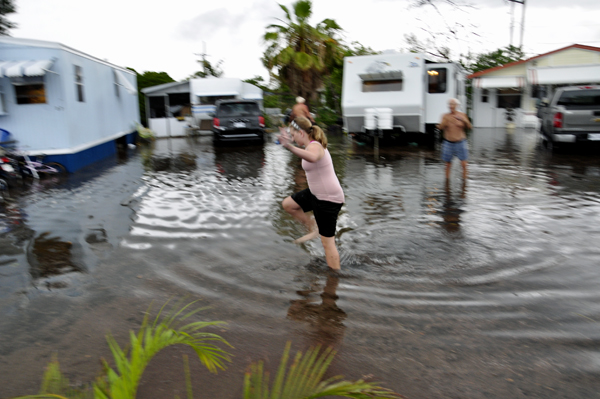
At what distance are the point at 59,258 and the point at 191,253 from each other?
1.47 m

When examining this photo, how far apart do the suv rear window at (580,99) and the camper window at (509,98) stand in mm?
13437

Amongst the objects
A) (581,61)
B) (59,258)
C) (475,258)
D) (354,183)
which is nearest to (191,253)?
(59,258)

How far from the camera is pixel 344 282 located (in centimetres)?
516

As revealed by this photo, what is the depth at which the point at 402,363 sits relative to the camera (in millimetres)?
3562

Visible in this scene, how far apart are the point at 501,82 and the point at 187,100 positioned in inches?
625

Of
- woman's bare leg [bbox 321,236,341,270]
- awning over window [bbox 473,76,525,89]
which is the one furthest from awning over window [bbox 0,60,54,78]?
awning over window [bbox 473,76,525,89]

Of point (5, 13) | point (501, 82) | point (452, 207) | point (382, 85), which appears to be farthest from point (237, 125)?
point (5, 13)

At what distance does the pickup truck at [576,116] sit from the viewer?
45.7 feet

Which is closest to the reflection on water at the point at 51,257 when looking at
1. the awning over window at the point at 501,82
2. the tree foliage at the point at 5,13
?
the awning over window at the point at 501,82

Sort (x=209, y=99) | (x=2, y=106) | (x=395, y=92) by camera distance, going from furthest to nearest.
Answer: (x=209, y=99) < (x=395, y=92) < (x=2, y=106)

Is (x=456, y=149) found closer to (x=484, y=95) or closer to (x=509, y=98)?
(x=484, y=95)

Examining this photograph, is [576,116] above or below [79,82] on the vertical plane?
below

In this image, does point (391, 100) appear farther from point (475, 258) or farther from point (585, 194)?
point (475, 258)

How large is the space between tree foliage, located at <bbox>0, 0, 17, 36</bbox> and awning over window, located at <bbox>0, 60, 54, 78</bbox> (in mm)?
17915
